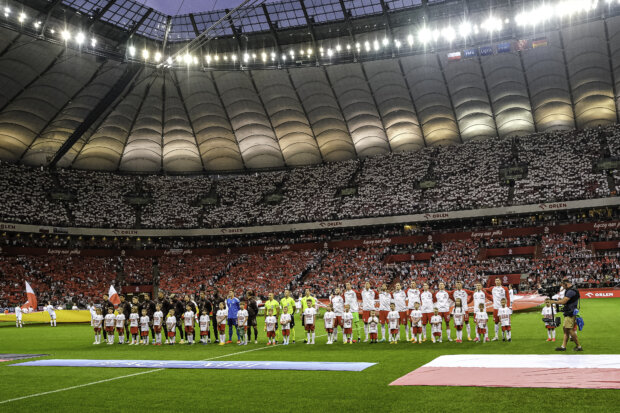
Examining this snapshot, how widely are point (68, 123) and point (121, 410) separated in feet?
164

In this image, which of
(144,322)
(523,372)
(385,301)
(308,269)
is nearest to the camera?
(523,372)

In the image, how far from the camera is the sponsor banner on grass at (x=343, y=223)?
49.0 m

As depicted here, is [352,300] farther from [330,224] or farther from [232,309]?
[330,224]

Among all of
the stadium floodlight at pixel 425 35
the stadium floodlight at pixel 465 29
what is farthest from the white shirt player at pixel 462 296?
the stadium floodlight at pixel 425 35

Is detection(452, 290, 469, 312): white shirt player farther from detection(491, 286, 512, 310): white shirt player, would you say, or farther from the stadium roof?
the stadium roof

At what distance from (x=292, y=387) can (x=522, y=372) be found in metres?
4.67

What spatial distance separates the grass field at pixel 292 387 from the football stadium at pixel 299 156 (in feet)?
18.1

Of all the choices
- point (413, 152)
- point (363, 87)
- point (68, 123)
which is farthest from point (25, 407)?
point (413, 152)

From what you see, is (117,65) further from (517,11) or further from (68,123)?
(517,11)

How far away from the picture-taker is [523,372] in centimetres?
1080

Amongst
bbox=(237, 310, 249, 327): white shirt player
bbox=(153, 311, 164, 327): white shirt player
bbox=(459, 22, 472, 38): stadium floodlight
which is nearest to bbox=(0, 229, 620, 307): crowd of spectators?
bbox=(459, 22, 472, 38): stadium floodlight

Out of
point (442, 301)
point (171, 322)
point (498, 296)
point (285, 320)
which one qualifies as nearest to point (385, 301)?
point (442, 301)

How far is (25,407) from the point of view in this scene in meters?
9.49

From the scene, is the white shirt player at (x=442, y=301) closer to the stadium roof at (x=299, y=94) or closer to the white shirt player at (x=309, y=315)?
the white shirt player at (x=309, y=315)
